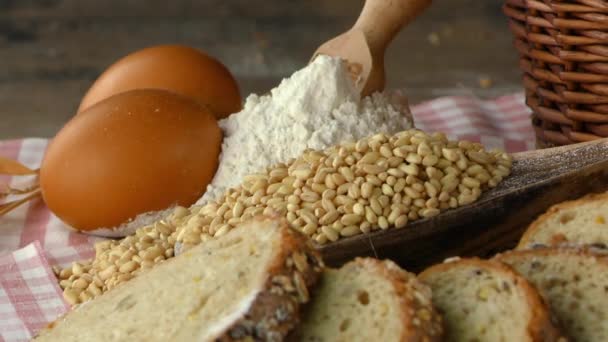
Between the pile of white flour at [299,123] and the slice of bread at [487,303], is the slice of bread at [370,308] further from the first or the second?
the pile of white flour at [299,123]

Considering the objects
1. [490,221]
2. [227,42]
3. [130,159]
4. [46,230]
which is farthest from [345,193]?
[227,42]

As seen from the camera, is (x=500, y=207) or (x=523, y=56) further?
(x=523, y=56)

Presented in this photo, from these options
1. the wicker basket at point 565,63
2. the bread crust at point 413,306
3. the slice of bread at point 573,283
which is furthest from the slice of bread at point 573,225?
the wicker basket at point 565,63

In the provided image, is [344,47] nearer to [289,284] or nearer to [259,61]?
[289,284]

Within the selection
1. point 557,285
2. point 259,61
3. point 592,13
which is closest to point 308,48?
point 259,61

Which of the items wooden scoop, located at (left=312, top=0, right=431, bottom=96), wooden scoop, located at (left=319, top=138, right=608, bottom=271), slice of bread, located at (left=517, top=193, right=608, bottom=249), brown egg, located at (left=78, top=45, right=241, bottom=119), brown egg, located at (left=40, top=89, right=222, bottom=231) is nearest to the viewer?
slice of bread, located at (left=517, top=193, right=608, bottom=249)

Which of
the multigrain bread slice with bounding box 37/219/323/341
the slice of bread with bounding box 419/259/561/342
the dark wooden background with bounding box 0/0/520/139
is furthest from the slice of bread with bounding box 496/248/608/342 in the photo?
the dark wooden background with bounding box 0/0/520/139

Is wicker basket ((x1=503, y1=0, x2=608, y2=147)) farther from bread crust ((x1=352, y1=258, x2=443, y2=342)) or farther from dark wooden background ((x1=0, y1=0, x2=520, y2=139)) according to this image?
dark wooden background ((x1=0, y1=0, x2=520, y2=139))
